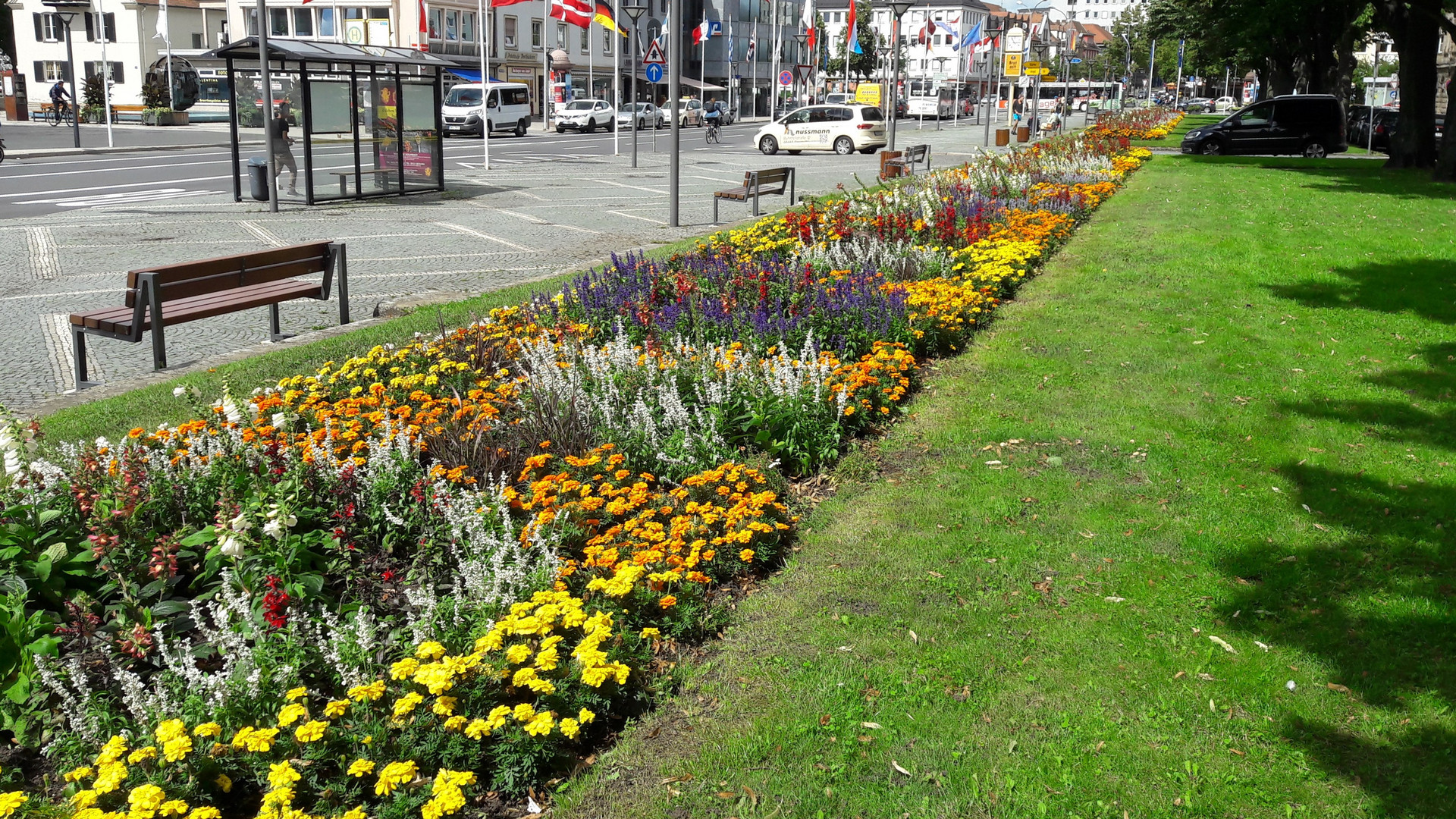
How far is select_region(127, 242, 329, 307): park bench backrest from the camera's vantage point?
8070 mm

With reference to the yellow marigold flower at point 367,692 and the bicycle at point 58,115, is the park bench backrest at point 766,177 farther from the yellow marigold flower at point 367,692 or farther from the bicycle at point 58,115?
the bicycle at point 58,115

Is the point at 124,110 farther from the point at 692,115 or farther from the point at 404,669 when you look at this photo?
the point at 404,669

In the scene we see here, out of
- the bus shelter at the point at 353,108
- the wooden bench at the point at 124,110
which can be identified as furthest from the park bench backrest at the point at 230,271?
the wooden bench at the point at 124,110

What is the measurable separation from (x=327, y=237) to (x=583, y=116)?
42.3 meters

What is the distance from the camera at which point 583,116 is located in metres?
56.4

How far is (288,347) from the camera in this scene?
8609mm

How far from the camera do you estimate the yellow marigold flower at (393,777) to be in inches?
121

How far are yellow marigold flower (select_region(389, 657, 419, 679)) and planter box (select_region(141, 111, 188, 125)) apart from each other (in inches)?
2213

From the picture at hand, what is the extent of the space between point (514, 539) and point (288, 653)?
1.04 meters

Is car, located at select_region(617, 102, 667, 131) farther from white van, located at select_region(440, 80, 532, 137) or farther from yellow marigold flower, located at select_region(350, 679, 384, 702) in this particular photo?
yellow marigold flower, located at select_region(350, 679, 384, 702)

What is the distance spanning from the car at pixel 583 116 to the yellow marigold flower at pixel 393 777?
181 ft

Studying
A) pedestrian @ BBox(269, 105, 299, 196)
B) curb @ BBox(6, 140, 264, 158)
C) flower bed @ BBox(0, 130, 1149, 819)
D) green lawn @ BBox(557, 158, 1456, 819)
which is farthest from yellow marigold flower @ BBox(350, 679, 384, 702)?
curb @ BBox(6, 140, 264, 158)

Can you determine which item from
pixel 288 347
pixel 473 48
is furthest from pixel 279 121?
pixel 473 48

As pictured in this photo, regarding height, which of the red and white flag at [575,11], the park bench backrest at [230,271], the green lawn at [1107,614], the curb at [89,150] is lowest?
the green lawn at [1107,614]
